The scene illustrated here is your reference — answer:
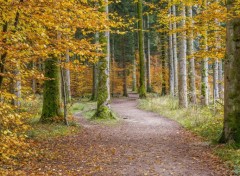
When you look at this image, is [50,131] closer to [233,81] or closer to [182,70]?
[233,81]

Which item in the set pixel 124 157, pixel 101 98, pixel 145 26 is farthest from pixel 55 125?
pixel 145 26

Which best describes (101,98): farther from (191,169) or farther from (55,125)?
(191,169)

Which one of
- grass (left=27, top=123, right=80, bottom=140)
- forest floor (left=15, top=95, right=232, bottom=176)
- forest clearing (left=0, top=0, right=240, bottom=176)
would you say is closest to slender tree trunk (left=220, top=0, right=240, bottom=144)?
forest clearing (left=0, top=0, right=240, bottom=176)

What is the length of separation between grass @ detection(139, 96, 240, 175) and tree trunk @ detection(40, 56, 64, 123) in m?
5.83

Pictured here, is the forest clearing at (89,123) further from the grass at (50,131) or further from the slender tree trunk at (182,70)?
the slender tree trunk at (182,70)

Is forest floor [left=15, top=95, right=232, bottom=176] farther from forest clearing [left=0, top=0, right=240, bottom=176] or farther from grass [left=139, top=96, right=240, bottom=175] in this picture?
grass [left=139, top=96, right=240, bottom=175]

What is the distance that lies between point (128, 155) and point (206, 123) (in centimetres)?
516

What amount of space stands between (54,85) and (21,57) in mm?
7260

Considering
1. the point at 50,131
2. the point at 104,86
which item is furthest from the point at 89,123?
the point at 50,131

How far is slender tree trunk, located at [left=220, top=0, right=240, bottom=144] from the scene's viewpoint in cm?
848

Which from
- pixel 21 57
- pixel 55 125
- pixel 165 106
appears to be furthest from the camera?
pixel 165 106

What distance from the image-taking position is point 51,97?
13.1 metres

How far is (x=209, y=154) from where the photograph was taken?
27.3 feet

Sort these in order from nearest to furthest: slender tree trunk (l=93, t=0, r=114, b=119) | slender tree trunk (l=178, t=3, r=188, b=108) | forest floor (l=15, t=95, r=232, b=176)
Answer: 1. forest floor (l=15, t=95, r=232, b=176)
2. slender tree trunk (l=93, t=0, r=114, b=119)
3. slender tree trunk (l=178, t=3, r=188, b=108)
